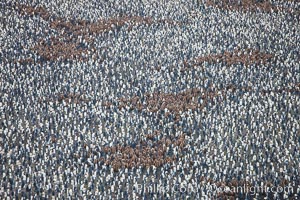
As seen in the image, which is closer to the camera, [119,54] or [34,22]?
[119,54]

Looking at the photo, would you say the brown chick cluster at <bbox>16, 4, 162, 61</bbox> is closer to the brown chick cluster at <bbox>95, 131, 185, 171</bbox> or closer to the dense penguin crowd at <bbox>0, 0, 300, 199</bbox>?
the dense penguin crowd at <bbox>0, 0, 300, 199</bbox>

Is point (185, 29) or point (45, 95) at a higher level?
point (185, 29)

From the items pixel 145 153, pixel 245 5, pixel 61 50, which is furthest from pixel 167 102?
pixel 245 5

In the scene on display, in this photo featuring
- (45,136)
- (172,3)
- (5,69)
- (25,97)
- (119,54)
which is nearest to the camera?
(45,136)

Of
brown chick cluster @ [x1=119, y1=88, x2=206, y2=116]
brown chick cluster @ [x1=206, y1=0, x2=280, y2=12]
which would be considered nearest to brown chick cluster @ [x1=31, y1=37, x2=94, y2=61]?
brown chick cluster @ [x1=119, y1=88, x2=206, y2=116]

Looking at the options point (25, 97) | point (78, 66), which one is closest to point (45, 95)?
point (25, 97)

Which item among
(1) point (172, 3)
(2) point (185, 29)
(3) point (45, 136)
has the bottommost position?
(3) point (45, 136)

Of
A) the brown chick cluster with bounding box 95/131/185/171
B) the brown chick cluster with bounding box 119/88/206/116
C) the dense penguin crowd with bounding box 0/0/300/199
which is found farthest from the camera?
the brown chick cluster with bounding box 119/88/206/116

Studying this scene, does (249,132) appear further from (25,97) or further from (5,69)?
(5,69)
